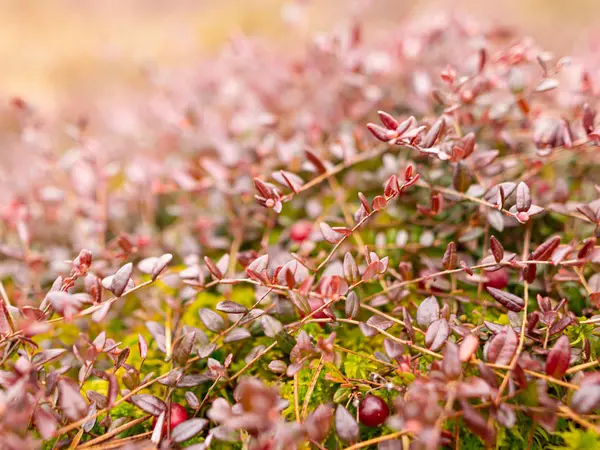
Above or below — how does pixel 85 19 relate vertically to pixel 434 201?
above

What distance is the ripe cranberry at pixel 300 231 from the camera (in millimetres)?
1303

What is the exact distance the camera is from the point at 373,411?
2.78ft

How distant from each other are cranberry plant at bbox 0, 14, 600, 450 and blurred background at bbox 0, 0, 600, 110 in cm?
69

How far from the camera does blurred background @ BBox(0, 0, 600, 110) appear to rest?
2.75 meters

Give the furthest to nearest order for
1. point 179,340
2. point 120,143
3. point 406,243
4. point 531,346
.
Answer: point 120,143
point 406,243
point 179,340
point 531,346

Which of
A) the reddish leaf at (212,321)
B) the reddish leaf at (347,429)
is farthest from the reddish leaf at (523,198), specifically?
the reddish leaf at (212,321)

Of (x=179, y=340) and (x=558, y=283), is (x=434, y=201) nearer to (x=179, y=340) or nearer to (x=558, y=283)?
(x=558, y=283)

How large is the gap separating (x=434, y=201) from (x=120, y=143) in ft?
5.11

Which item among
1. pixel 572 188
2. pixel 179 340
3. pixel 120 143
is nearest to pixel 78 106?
pixel 120 143


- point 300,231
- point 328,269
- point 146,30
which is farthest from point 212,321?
point 146,30

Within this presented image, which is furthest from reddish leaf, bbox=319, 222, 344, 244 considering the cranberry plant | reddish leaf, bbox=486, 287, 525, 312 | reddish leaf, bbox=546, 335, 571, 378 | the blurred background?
the blurred background

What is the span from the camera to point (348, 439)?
0.80 metres

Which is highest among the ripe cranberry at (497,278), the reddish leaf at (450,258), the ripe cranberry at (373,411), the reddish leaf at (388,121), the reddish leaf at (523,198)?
the reddish leaf at (388,121)

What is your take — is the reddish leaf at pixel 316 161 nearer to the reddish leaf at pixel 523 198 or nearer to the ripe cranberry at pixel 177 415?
the reddish leaf at pixel 523 198
